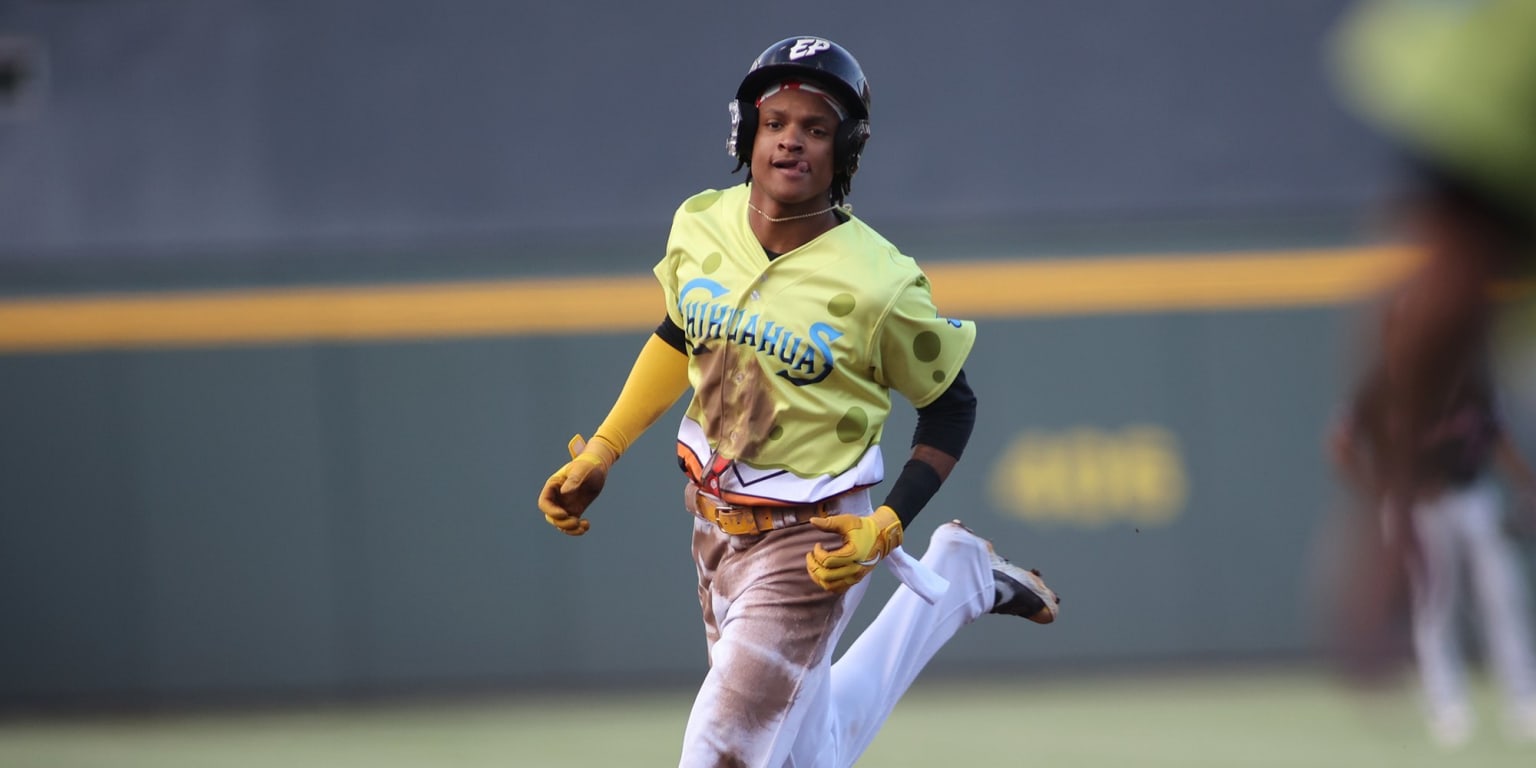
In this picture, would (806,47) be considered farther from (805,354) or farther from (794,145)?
(805,354)

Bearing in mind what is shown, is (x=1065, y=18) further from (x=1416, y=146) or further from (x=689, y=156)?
(x=1416, y=146)

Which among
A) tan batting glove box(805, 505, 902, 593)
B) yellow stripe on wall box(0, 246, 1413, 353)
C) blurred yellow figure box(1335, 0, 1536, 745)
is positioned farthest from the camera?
yellow stripe on wall box(0, 246, 1413, 353)

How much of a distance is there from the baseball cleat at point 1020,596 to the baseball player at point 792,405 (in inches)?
23.1

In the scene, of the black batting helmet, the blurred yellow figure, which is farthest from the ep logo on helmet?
the blurred yellow figure

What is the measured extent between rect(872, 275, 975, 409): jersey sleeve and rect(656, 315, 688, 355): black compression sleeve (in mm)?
595

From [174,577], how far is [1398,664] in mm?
9498

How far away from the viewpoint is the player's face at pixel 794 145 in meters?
4.46

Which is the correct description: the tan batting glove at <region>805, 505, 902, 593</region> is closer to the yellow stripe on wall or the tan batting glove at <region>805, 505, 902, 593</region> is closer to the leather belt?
the leather belt

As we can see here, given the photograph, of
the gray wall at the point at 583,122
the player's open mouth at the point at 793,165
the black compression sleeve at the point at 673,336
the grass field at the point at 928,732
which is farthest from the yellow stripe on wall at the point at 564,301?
the player's open mouth at the point at 793,165

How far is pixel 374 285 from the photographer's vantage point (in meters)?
10.5

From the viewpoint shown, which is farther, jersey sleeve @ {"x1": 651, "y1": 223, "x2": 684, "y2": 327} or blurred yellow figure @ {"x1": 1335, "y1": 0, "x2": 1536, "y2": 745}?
jersey sleeve @ {"x1": 651, "y1": 223, "x2": 684, "y2": 327}

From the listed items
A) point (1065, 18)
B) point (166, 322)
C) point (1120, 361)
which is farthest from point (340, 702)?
point (1065, 18)

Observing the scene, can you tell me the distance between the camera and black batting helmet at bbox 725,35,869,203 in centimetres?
445

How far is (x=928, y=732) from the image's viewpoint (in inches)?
357
